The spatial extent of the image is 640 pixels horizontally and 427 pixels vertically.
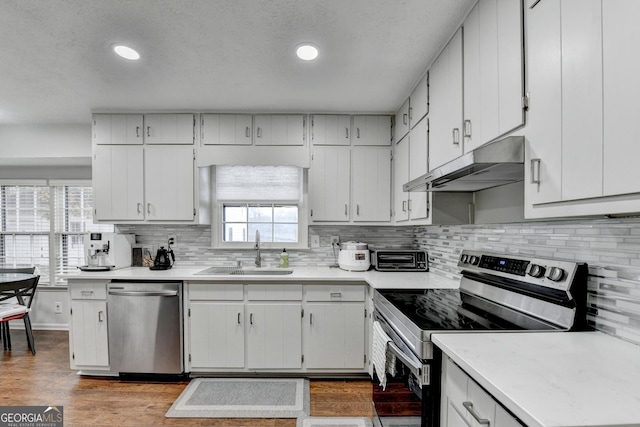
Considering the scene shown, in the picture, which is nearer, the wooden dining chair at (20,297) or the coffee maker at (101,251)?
the coffee maker at (101,251)

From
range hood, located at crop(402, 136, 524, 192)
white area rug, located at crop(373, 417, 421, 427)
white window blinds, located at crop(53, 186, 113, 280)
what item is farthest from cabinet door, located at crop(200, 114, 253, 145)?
white area rug, located at crop(373, 417, 421, 427)

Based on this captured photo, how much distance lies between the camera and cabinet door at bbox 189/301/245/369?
8.85ft

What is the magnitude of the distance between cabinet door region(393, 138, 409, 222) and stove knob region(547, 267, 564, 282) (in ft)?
4.33

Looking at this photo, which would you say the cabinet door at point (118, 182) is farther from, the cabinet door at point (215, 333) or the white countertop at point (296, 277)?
the cabinet door at point (215, 333)

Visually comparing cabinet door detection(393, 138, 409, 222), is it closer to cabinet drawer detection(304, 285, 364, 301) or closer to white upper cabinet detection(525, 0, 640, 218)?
cabinet drawer detection(304, 285, 364, 301)

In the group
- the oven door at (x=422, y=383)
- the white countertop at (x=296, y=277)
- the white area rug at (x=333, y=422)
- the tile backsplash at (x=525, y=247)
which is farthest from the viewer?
the white countertop at (x=296, y=277)

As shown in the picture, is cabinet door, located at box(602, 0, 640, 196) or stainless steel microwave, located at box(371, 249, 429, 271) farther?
stainless steel microwave, located at box(371, 249, 429, 271)

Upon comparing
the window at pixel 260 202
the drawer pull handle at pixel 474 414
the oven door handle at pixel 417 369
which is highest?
the window at pixel 260 202

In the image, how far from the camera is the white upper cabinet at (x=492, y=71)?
123 centimetres

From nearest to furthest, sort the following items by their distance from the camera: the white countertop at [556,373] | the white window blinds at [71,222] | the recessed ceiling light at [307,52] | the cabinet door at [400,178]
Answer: the white countertop at [556,373] → the recessed ceiling light at [307,52] → the cabinet door at [400,178] → the white window blinds at [71,222]

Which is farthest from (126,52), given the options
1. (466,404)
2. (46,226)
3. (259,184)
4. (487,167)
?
(46,226)

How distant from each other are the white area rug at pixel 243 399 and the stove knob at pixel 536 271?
1.71 metres

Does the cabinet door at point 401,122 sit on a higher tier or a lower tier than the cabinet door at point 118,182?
higher

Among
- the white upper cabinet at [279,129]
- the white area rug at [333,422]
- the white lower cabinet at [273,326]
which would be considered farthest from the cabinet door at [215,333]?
the white upper cabinet at [279,129]
